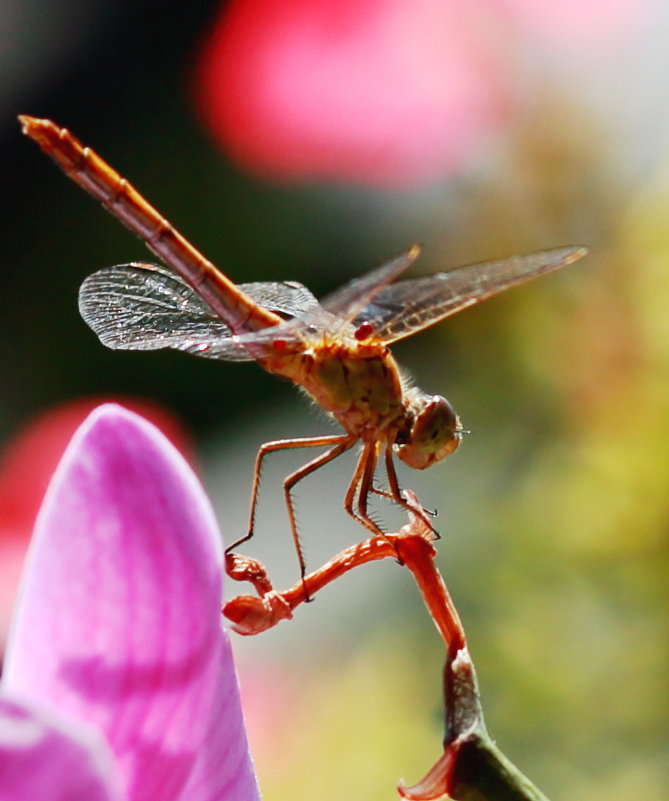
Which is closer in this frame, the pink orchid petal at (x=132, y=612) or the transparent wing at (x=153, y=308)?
the pink orchid petal at (x=132, y=612)

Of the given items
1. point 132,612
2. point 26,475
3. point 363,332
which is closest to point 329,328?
point 363,332

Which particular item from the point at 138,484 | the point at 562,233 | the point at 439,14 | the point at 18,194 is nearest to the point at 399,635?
the point at 562,233

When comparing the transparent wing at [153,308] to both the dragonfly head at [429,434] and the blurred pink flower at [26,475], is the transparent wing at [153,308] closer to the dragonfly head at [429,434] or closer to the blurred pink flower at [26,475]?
the dragonfly head at [429,434]

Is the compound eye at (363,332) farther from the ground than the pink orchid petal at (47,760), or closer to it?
closer to it

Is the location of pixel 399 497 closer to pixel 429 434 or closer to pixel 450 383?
pixel 429 434

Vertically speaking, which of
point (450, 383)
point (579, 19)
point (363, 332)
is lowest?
point (450, 383)

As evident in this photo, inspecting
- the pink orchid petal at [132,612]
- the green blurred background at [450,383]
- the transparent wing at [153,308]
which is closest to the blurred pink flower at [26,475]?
the green blurred background at [450,383]
